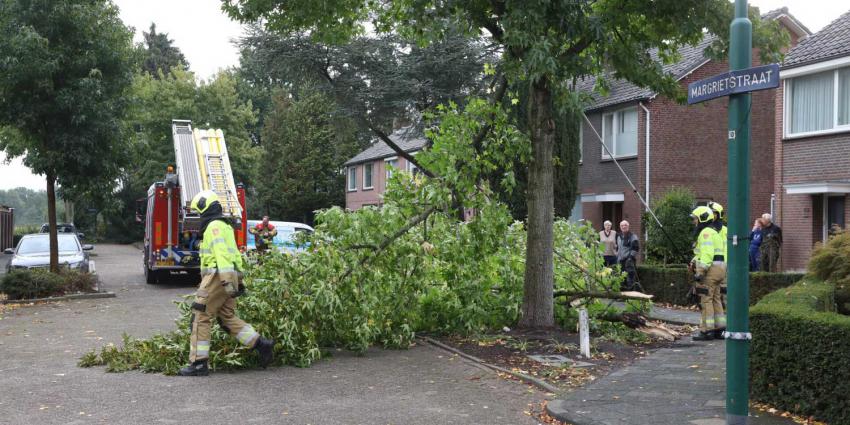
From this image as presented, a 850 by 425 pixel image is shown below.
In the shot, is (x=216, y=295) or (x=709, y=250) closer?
(x=216, y=295)

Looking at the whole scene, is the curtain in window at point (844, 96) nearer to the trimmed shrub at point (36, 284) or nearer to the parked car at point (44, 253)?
the trimmed shrub at point (36, 284)

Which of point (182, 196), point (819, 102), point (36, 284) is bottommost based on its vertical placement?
point (36, 284)

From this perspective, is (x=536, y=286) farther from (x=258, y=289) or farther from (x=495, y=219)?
(x=258, y=289)

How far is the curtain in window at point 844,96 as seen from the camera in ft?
57.9

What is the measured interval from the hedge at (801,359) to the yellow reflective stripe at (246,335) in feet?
16.0

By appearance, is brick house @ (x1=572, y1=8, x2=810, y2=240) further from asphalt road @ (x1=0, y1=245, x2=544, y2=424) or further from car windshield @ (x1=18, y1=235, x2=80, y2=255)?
asphalt road @ (x1=0, y1=245, x2=544, y2=424)

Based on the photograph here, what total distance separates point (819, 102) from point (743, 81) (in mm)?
15023

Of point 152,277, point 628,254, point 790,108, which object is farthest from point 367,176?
point 628,254

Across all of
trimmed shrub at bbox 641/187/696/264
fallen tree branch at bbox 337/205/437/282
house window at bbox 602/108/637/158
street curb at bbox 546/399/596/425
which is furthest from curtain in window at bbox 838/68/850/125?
street curb at bbox 546/399/596/425

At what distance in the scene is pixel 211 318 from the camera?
8391 millimetres

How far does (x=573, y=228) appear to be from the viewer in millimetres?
12812

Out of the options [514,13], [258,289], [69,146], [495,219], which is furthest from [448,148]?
[69,146]

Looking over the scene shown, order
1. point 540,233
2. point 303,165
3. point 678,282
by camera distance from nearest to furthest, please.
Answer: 1. point 540,233
2. point 678,282
3. point 303,165

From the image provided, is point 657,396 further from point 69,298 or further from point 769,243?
point 69,298
